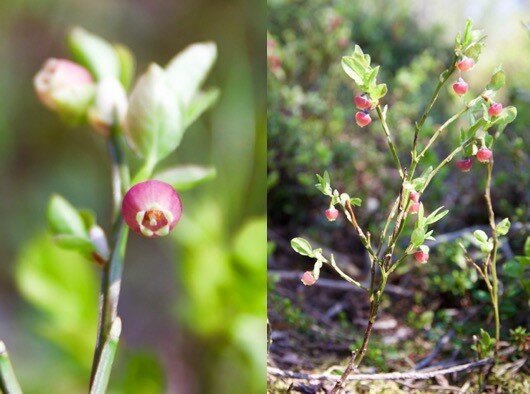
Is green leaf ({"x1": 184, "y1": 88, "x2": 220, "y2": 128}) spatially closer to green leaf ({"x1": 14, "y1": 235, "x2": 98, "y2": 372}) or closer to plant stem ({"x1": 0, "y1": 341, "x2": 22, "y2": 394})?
green leaf ({"x1": 14, "y1": 235, "x2": 98, "y2": 372})

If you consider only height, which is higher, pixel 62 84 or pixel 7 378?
pixel 62 84

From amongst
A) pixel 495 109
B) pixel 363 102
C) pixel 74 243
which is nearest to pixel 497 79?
pixel 495 109

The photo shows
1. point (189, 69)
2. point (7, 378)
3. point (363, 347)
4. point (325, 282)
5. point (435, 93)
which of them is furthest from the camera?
point (325, 282)

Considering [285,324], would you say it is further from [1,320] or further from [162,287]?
[1,320]

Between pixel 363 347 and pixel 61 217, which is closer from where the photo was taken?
pixel 61 217

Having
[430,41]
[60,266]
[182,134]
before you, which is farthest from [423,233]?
[430,41]

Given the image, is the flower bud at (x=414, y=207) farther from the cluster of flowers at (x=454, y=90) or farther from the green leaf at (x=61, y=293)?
the green leaf at (x=61, y=293)

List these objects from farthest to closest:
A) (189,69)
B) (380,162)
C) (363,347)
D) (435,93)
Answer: (380,162) < (363,347) < (435,93) < (189,69)

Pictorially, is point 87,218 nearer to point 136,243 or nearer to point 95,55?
point 136,243

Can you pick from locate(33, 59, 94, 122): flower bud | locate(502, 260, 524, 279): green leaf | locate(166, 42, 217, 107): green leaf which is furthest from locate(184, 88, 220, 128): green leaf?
locate(502, 260, 524, 279): green leaf

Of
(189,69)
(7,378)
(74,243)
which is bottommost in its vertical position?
(7,378)
